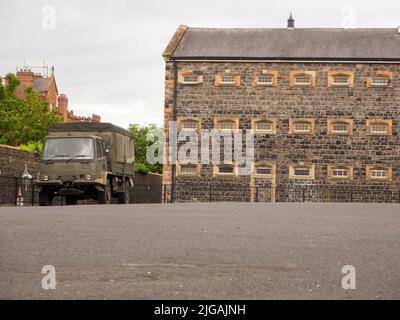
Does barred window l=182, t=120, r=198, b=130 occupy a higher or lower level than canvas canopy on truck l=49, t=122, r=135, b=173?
higher

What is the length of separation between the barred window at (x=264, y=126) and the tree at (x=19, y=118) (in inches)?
963

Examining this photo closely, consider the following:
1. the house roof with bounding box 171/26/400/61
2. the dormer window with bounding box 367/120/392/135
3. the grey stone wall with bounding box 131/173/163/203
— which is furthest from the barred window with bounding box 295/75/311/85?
the grey stone wall with bounding box 131/173/163/203

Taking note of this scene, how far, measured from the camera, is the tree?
6147 cm

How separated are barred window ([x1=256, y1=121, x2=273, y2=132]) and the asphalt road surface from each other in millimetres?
30612

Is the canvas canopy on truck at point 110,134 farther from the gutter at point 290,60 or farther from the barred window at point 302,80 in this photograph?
the barred window at point 302,80

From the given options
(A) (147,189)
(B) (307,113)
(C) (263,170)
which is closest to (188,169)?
(A) (147,189)

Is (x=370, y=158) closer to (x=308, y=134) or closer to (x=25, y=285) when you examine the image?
(x=308, y=134)

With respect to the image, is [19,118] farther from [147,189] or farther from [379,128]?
[379,128]

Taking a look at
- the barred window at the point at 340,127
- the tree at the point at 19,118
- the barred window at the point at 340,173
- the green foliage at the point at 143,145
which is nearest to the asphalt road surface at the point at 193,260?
the barred window at the point at 340,173

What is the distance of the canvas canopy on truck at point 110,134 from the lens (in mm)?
26047

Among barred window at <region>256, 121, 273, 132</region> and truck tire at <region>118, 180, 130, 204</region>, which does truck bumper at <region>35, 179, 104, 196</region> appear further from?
barred window at <region>256, 121, 273, 132</region>

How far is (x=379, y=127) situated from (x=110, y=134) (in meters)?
21.4

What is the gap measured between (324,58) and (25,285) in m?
39.2

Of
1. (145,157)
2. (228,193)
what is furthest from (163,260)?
(145,157)
